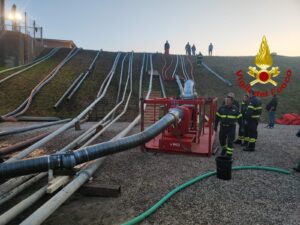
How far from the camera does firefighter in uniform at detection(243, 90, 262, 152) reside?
7832 millimetres

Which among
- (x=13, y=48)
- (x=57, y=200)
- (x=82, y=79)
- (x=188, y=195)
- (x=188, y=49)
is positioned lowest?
(x=188, y=195)

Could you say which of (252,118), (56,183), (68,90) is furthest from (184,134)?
(68,90)

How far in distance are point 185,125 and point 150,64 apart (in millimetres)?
15842

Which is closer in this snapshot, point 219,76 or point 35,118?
point 35,118

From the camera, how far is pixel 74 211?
4.25 meters

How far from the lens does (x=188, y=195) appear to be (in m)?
4.78

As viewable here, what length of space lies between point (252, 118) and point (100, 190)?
5121mm

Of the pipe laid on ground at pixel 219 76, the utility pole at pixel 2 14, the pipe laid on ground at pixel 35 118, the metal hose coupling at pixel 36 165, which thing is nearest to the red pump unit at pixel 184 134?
the metal hose coupling at pixel 36 165

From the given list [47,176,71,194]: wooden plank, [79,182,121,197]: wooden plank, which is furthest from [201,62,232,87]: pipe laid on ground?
[47,176,71,194]: wooden plank

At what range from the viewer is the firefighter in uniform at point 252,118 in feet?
25.7

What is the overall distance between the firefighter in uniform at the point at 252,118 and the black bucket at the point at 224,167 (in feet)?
9.23

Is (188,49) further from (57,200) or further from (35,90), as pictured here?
(57,200)

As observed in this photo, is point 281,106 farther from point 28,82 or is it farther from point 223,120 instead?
point 28,82

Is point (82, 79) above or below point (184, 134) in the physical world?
above
